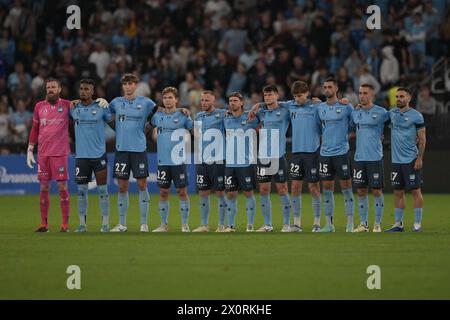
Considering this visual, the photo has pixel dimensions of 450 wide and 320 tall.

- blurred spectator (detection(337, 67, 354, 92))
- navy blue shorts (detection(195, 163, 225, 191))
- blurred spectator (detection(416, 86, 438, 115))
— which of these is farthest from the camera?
blurred spectator (detection(337, 67, 354, 92))

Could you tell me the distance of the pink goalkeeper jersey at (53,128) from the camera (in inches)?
679

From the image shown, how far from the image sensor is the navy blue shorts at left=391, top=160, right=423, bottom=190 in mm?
16969

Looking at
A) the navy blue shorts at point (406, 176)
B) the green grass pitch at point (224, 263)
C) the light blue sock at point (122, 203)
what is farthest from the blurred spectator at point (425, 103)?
the light blue sock at point (122, 203)

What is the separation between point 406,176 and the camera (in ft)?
55.8

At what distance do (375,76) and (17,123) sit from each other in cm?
924

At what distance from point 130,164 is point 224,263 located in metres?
4.35

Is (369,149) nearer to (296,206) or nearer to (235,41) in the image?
(296,206)

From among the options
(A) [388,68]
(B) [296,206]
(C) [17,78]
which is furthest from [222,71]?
(B) [296,206]

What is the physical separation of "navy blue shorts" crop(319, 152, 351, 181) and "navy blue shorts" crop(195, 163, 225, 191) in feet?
5.26

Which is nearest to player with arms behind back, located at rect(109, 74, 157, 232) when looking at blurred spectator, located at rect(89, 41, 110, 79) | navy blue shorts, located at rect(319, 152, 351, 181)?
navy blue shorts, located at rect(319, 152, 351, 181)

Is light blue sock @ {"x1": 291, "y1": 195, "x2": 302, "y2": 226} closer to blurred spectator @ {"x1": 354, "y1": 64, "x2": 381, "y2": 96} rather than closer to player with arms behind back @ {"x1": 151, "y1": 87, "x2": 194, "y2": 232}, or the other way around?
player with arms behind back @ {"x1": 151, "y1": 87, "x2": 194, "y2": 232}
